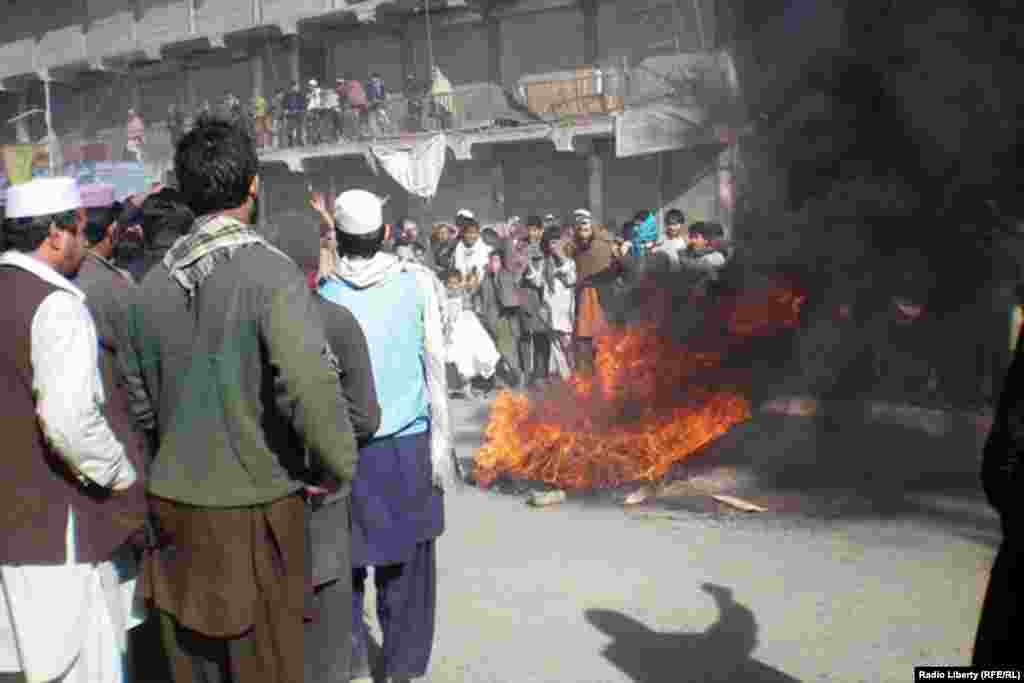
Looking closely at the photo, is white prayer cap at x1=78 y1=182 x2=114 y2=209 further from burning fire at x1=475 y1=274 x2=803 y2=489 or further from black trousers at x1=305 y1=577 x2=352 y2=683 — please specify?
burning fire at x1=475 y1=274 x2=803 y2=489

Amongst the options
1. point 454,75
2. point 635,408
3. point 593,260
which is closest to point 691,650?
point 635,408

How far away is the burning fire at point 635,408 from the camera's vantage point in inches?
277

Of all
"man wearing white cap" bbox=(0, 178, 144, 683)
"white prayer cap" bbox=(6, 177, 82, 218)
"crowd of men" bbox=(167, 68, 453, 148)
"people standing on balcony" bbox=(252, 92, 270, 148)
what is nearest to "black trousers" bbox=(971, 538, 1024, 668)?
"man wearing white cap" bbox=(0, 178, 144, 683)

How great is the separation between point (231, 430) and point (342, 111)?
24395mm

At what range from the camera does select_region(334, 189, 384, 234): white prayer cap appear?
3801mm

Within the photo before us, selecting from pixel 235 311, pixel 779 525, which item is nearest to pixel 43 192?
pixel 235 311

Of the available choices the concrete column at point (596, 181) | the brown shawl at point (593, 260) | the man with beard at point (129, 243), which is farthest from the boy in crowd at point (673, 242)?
the concrete column at point (596, 181)

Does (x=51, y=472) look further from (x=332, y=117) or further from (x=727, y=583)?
(x=332, y=117)

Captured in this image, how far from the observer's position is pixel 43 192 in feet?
10.1

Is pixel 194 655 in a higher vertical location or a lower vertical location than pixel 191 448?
lower

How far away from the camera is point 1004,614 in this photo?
236 cm

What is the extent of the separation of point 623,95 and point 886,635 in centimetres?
1825

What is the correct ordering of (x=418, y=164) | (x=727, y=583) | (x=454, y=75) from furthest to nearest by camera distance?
(x=454, y=75), (x=418, y=164), (x=727, y=583)

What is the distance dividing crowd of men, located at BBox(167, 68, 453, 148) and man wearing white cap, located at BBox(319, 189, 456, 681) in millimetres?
20803
